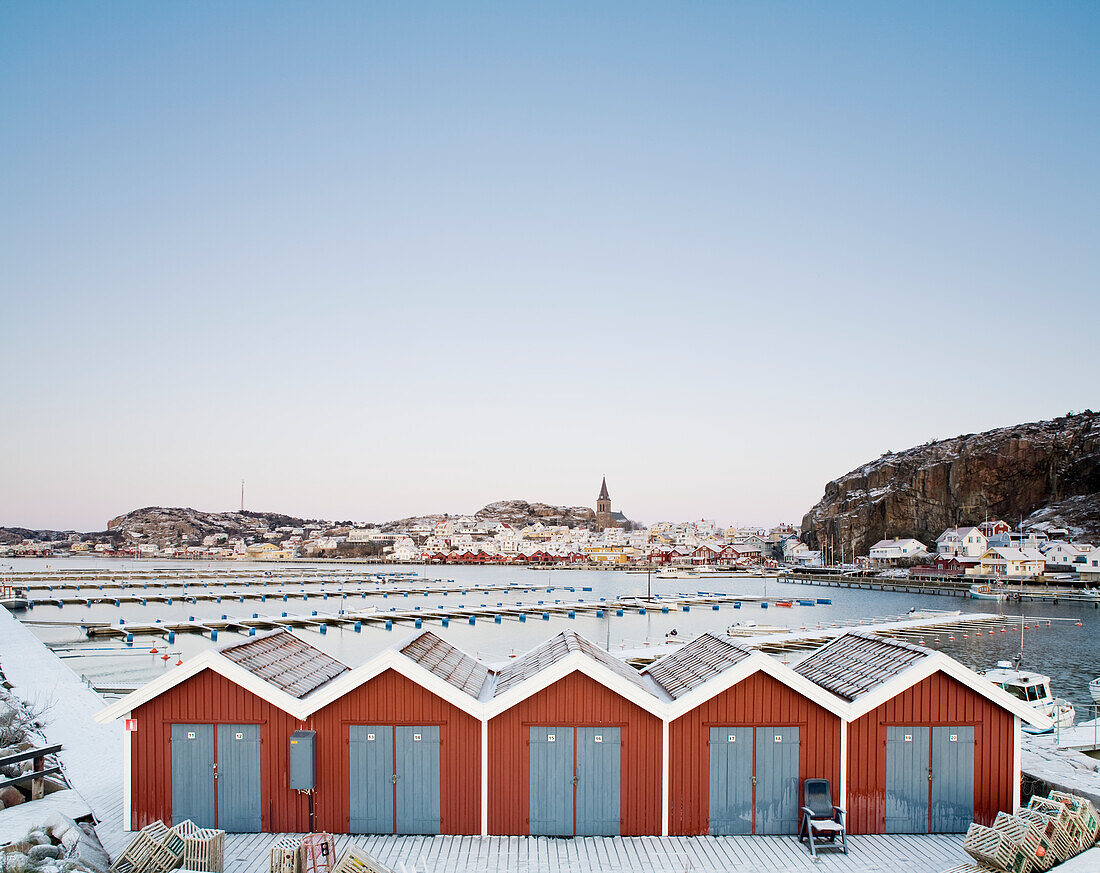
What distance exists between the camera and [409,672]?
39.6 ft

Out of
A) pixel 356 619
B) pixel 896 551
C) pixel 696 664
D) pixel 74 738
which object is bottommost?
pixel 896 551

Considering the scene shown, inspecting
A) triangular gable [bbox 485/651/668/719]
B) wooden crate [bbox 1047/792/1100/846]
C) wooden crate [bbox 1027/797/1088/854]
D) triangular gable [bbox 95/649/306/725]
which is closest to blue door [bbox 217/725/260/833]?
triangular gable [bbox 95/649/306/725]

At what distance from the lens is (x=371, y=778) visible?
12023mm

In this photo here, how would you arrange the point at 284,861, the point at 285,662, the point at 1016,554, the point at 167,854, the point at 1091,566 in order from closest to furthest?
the point at 284,861, the point at 167,854, the point at 285,662, the point at 1091,566, the point at 1016,554

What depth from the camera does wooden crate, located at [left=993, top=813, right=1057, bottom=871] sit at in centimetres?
1005

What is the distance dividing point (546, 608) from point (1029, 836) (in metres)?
61.5

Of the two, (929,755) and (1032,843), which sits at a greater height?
(929,755)

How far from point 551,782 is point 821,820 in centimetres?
386

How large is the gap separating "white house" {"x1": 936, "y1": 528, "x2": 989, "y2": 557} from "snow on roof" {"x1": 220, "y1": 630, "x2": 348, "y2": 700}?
12993cm

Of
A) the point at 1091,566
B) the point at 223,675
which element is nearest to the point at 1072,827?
the point at 223,675

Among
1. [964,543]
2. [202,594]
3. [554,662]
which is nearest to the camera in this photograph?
[554,662]

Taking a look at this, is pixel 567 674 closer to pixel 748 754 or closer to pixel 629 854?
pixel 629 854

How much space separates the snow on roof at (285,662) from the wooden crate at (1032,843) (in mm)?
9766

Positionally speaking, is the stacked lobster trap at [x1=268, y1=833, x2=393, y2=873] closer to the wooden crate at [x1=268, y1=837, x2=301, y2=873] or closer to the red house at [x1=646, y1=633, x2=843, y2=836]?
the wooden crate at [x1=268, y1=837, x2=301, y2=873]
